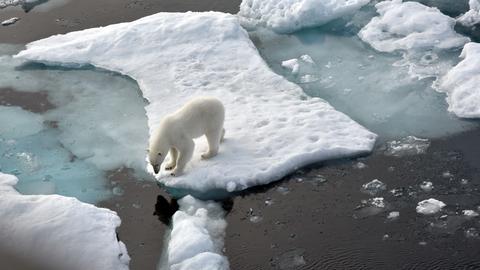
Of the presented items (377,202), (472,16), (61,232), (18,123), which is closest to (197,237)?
(61,232)

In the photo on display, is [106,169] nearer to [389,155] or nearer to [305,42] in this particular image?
[389,155]

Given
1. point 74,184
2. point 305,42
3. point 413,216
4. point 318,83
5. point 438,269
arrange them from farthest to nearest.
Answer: point 305,42
point 318,83
point 74,184
point 413,216
point 438,269

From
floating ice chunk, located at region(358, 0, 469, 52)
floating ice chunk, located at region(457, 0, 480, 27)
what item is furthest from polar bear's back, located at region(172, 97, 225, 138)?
floating ice chunk, located at region(457, 0, 480, 27)

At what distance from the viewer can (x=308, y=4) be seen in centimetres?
1002

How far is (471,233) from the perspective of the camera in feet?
19.1

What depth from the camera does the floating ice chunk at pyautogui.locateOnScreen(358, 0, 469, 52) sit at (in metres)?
9.21

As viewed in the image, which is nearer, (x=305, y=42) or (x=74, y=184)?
(x=74, y=184)

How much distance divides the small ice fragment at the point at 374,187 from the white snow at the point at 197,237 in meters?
1.52

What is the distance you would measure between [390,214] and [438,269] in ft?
2.62

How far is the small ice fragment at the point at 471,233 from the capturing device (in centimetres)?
578

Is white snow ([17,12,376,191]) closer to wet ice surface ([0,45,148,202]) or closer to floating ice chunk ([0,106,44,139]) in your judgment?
wet ice surface ([0,45,148,202])

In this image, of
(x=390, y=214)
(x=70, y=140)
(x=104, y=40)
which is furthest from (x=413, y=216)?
(x=104, y=40)

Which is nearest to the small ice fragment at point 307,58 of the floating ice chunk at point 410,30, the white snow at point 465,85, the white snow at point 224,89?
the white snow at point 224,89

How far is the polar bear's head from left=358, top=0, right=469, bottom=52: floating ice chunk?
13.9 feet
